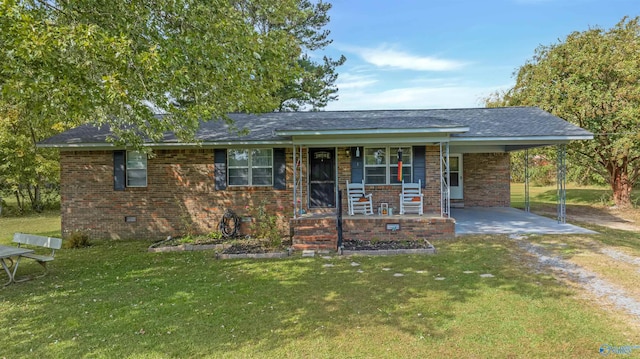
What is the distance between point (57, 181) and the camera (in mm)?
18453

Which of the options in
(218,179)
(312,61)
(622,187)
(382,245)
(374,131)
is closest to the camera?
(382,245)

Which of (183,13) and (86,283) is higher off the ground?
(183,13)

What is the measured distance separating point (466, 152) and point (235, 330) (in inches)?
474

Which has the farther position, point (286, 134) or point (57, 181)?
point (57, 181)

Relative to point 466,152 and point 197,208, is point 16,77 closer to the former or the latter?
point 197,208

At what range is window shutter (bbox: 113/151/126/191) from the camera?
10.6 m

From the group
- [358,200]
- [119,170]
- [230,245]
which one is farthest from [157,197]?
[358,200]

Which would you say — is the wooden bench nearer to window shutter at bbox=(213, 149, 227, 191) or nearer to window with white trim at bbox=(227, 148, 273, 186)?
window shutter at bbox=(213, 149, 227, 191)

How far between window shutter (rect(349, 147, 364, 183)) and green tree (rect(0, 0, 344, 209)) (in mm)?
3041

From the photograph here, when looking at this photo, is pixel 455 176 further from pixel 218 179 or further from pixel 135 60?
pixel 135 60

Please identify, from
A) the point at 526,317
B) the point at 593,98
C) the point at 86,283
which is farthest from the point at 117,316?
the point at 593,98

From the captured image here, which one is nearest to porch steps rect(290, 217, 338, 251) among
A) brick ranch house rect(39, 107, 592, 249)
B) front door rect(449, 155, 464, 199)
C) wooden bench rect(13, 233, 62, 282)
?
brick ranch house rect(39, 107, 592, 249)

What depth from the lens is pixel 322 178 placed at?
10.8 m

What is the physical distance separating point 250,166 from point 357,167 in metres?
3.26
